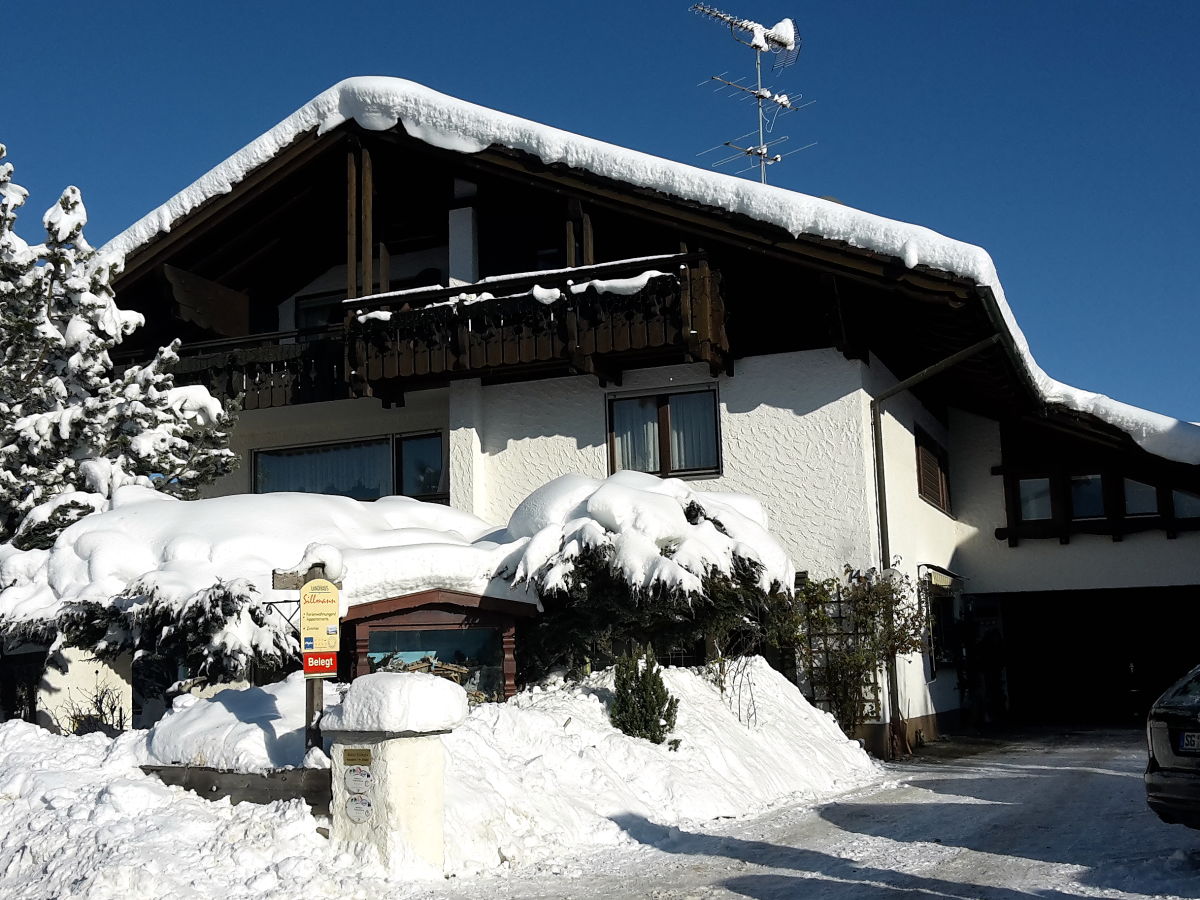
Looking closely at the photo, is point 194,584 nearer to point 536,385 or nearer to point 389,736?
point 389,736

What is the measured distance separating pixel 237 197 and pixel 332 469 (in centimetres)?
420

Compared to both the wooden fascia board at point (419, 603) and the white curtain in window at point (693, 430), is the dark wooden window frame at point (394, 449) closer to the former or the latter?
the white curtain in window at point (693, 430)

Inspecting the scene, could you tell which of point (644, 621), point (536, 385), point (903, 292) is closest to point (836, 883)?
point (644, 621)

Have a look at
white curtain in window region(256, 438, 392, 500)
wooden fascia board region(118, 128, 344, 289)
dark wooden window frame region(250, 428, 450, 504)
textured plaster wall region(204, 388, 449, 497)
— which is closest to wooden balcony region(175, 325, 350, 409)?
textured plaster wall region(204, 388, 449, 497)

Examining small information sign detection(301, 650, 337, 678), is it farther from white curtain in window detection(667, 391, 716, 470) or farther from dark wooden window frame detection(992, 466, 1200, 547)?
dark wooden window frame detection(992, 466, 1200, 547)

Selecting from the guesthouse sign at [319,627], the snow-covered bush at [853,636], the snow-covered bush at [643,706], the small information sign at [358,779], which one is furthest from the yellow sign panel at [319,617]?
the snow-covered bush at [853,636]

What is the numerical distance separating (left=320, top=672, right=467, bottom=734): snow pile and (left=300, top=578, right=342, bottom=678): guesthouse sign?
0.69 meters

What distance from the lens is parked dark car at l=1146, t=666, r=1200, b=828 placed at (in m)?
7.99

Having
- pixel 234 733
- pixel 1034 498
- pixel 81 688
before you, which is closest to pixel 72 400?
pixel 81 688

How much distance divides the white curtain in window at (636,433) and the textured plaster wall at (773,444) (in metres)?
0.18

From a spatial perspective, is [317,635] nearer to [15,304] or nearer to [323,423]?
[15,304]

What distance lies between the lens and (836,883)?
790 cm

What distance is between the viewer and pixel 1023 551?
2033 cm

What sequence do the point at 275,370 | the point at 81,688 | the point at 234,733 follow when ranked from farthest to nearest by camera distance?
the point at 275,370 < the point at 81,688 < the point at 234,733
